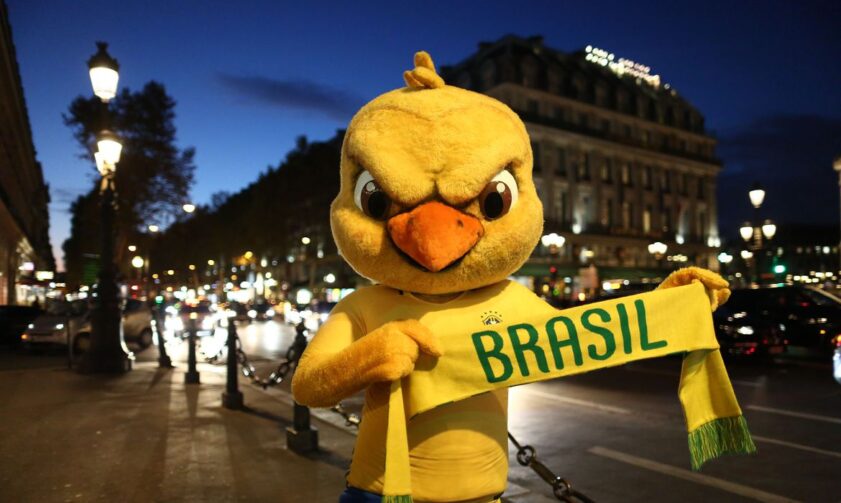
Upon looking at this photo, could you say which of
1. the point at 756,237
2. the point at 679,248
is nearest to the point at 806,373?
the point at 756,237

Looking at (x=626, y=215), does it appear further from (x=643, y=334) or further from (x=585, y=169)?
(x=643, y=334)

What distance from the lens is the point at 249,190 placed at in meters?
79.3

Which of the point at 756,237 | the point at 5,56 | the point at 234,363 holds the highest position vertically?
the point at 5,56

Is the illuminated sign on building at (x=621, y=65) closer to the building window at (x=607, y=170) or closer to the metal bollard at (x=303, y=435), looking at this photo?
the building window at (x=607, y=170)

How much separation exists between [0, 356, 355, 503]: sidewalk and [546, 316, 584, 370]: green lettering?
10.8ft

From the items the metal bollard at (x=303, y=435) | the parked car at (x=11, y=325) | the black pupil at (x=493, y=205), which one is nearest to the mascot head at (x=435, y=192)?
the black pupil at (x=493, y=205)

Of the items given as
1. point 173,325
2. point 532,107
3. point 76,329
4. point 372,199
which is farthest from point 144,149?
point 372,199

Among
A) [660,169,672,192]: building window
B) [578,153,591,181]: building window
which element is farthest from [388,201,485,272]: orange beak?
[660,169,672,192]: building window

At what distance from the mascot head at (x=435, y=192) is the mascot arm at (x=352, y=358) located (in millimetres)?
261

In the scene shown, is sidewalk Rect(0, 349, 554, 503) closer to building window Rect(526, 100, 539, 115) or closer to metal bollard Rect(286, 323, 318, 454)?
metal bollard Rect(286, 323, 318, 454)

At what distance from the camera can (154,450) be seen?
21.6ft

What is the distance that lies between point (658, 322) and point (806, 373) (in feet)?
41.7

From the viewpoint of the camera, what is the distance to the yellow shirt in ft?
7.81

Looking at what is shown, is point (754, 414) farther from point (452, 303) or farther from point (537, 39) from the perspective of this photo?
point (537, 39)
